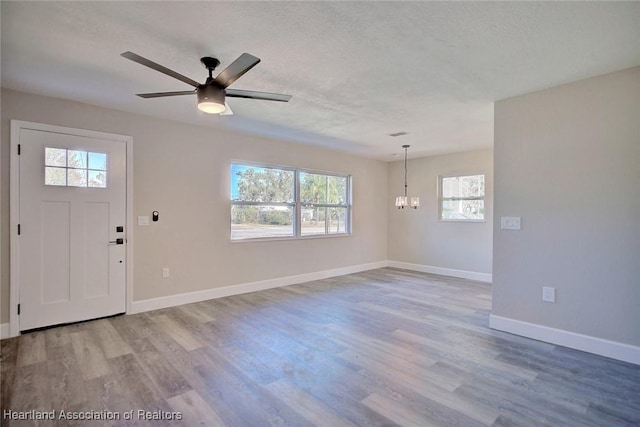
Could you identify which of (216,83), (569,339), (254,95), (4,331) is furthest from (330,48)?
(4,331)

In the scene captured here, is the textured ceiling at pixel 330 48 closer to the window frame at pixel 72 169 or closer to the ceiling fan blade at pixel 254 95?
the ceiling fan blade at pixel 254 95

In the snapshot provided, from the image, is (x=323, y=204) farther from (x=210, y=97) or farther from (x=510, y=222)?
(x=210, y=97)

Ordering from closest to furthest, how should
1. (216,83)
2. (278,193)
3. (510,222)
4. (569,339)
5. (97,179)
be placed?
(216,83), (569,339), (510,222), (97,179), (278,193)

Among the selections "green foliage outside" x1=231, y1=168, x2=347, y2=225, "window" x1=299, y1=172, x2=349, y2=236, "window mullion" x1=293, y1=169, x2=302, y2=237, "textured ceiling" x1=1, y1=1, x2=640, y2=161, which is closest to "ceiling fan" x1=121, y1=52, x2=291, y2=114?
"textured ceiling" x1=1, y1=1, x2=640, y2=161

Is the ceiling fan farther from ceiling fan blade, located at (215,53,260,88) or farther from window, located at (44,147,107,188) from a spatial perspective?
window, located at (44,147,107,188)

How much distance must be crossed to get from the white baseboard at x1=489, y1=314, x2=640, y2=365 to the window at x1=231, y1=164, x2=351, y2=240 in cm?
340

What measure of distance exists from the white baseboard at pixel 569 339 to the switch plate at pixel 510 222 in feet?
3.17

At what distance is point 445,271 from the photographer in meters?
6.46

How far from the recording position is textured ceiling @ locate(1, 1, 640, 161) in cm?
195

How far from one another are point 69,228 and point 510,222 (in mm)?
4817

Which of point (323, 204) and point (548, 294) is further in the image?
point (323, 204)

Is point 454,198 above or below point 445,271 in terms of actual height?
above

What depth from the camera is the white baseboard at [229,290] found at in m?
4.07

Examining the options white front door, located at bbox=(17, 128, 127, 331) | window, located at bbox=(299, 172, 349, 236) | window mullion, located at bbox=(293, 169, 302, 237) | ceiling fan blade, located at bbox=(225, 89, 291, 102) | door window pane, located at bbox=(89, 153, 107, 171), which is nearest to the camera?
ceiling fan blade, located at bbox=(225, 89, 291, 102)
